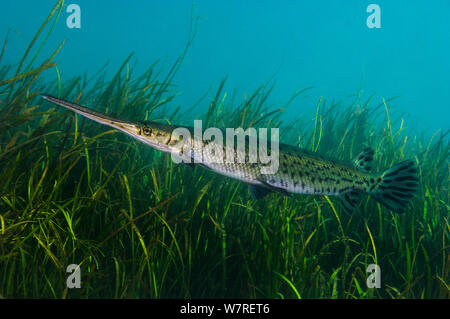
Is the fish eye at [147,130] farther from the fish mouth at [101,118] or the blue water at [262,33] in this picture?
the blue water at [262,33]

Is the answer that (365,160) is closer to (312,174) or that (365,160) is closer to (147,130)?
(312,174)

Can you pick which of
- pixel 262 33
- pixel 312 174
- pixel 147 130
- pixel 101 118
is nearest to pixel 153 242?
pixel 147 130

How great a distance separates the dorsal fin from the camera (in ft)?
11.0

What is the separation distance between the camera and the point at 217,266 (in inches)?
121

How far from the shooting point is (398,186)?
3.11 m

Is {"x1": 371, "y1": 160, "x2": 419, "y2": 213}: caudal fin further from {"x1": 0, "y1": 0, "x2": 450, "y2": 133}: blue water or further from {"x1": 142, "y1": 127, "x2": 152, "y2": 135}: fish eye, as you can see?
{"x1": 0, "y1": 0, "x2": 450, "y2": 133}: blue water

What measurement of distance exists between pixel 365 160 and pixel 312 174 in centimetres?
69

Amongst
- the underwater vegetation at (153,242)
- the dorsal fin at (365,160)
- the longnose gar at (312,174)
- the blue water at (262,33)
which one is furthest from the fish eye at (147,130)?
the blue water at (262,33)

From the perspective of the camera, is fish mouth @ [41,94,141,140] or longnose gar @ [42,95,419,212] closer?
fish mouth @ [41,94,141,140]

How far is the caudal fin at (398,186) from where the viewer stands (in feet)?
9.96

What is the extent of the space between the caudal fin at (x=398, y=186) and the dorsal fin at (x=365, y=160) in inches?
8.0

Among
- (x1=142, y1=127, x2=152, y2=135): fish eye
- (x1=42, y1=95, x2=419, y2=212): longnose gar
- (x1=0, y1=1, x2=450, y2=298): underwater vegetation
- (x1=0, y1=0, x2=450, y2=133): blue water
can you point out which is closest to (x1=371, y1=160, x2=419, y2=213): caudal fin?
(x1=42, y1=95, x2=419, y2=212): longnose gar

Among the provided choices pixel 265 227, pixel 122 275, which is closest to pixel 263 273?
pixel 265 227

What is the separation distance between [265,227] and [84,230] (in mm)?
1735
